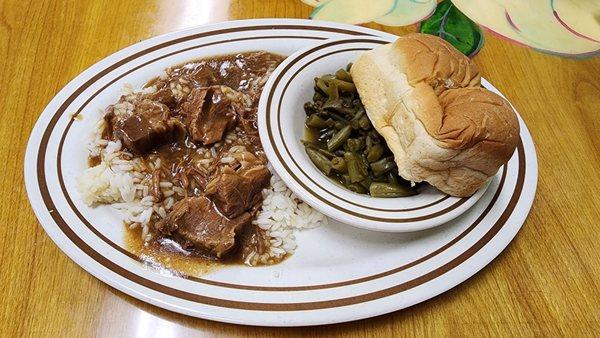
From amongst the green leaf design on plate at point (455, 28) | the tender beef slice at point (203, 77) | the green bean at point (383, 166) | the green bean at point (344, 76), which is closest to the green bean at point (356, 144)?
the green bean at point (383, 166)

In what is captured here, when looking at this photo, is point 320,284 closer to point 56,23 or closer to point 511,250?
point 511,250

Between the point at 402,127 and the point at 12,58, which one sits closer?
the point at 402,127

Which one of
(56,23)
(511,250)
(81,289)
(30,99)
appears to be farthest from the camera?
(56,23)

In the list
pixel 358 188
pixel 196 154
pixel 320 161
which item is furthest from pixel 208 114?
pixel 358 188

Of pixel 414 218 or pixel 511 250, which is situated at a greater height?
pixel 414 218

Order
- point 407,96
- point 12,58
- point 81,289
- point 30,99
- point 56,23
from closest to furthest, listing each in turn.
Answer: point 81,289, point 407,96, point 30,99, point 12,58, point 56,23

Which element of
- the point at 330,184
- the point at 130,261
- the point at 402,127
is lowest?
the point at 130,261

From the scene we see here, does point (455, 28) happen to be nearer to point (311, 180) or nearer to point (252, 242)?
point (311, 180)

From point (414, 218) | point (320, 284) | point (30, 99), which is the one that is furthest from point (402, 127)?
point (30, 99)
